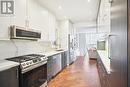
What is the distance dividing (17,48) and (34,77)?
882mm

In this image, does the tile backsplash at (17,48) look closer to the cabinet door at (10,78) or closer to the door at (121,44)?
the cabinet door at (10,78)

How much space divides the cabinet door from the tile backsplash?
719 millimetres

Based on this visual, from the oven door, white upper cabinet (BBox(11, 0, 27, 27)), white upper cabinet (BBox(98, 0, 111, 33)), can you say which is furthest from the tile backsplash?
white upper cabinet (BBox(98, 0, 111, 33))

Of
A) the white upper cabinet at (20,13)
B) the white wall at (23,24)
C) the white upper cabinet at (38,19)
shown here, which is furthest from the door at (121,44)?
the white upper cabinet at (38,19)

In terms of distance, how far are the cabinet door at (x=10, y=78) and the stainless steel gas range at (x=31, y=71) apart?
0.55 feet

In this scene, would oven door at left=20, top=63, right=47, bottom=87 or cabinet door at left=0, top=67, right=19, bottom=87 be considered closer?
cabinet door at left=0, top=67, right=19, bottom=87

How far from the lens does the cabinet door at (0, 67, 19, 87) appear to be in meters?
1.99

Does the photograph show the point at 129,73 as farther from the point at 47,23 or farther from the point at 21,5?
the point at 47,23

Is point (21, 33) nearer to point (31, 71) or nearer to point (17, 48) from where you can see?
point (17, 48)

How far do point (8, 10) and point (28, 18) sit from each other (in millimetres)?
615

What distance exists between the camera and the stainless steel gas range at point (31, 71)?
256cm

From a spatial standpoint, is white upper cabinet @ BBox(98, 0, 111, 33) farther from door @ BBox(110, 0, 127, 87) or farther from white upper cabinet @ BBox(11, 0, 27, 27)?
white upper cabinet @ BBox(11, 0, 27, 27)

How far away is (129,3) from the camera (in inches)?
Result: 34.0

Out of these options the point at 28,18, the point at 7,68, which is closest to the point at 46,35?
the point at 28,18
